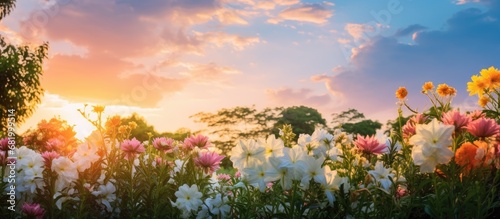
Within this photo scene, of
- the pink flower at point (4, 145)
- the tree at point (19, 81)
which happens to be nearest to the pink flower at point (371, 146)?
the pink flower at point (4, 145)

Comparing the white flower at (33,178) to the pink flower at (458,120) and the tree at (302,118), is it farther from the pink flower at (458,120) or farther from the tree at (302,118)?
the tree at (302,118)

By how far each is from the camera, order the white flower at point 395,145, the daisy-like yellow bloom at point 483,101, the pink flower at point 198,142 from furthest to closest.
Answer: the daisy-like yellow bloom at point 483,101
the pink flower at point 198,142
the white flower at point 395,145

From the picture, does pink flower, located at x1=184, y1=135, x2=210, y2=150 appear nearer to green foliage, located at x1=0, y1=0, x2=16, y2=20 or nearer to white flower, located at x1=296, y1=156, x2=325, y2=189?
white flower, located at x1=296, y1=156, x2=325, y2=189

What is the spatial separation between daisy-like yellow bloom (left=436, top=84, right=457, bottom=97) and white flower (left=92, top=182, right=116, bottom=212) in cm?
294

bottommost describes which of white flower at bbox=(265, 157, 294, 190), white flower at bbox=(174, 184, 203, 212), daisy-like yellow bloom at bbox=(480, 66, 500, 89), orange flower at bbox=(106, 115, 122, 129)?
white flower at bbox=(174, 184, 203, 212)

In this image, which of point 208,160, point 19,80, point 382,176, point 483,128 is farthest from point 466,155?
point 19,80

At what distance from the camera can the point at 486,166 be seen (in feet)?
9.55

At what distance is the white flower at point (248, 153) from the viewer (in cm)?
311

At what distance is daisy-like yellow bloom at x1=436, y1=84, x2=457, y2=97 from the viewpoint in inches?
180

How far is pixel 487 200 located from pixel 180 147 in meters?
2.68

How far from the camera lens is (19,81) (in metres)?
23.3

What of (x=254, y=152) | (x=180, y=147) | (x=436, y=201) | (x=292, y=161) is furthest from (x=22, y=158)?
(x=436, y=201)

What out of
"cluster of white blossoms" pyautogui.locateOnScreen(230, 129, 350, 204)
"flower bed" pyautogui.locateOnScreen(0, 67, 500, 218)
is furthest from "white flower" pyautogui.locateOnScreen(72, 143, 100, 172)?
"cluster of white blossoms" pyautogui.locateOnScreen(230, 129, 350, 204)

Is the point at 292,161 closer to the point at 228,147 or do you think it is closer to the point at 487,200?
the point at 487,200
